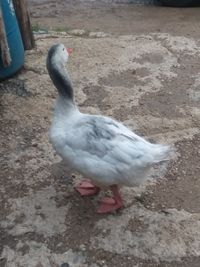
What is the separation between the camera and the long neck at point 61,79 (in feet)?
11.6

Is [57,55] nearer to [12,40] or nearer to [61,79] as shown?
[61,79]

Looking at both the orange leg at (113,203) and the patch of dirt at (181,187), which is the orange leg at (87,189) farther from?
the patch of dirt at (181,187)

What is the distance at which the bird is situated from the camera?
3.25 meters

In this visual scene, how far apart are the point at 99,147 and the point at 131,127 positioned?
45.5 inches

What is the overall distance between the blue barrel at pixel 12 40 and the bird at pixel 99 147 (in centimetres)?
156

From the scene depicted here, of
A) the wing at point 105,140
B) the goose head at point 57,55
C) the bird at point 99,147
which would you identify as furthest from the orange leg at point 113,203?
the goose head at point 57,55

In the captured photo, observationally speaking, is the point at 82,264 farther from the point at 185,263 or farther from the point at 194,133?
the point at 194,133

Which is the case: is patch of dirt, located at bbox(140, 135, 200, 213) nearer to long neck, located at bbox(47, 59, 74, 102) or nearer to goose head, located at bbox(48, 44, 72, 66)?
long neck, located at bbox(47, 59, 74, 102)

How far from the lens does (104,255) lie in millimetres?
3227

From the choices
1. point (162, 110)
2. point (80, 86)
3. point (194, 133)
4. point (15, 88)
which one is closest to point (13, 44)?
point (15, 88)

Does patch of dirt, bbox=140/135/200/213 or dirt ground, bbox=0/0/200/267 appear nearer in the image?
dirt ground, bbox=0/0/200/267

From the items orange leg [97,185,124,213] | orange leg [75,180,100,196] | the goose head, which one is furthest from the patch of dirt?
the goose head

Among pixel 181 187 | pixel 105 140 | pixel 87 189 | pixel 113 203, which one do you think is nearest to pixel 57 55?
pixel 105 140

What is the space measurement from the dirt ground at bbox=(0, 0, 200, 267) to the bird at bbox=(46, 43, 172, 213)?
262mm
